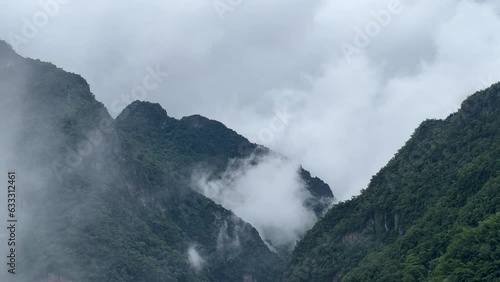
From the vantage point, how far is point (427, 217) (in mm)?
102875

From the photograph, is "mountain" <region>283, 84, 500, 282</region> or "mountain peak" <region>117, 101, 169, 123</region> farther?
"mountain peak" <region>117, 101, 169, 123</region>

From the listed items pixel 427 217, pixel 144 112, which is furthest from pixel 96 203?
pixel 427 217

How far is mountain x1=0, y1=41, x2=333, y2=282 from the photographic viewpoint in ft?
419

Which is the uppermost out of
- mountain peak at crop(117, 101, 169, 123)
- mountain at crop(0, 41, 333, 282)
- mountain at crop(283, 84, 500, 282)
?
mountain peak at crop(117, 101, 169, 123)

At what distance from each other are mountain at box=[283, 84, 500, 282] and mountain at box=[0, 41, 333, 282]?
892 inches

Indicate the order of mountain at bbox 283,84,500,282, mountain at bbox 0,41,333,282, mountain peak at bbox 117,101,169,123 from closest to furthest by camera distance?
1. mountain at bbox 283,84,500,282
2. mountain at bbox 0,41,333,282
3. mountain peak at bbox 117,101,169,123

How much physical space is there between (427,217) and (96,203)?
5432 centimetres

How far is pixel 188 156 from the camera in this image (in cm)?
18900

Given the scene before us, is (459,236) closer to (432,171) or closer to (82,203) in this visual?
(432,171)

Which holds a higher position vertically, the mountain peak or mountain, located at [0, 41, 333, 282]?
the mountain peak

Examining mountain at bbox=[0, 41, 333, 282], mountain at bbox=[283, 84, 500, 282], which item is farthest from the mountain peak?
mountain at bbox=[283, 84, 500, 282]

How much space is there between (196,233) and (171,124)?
3889cm

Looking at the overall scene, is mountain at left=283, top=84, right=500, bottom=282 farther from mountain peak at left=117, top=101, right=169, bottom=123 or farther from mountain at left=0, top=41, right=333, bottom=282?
mountain peak at left=117, top=101, right=169, bottom=123

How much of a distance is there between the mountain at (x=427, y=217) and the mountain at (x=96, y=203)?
22.7 m
